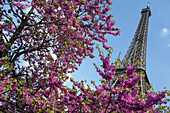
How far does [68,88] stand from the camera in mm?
8172

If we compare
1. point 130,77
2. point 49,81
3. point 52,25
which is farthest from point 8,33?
point 130,77

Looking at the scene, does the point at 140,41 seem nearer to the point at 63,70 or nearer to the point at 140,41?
the point at 140,41

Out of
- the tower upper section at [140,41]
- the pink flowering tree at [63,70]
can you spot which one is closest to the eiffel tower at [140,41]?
the tower upper section at [140,41]

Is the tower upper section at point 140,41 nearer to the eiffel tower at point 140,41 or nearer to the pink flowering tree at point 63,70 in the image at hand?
the eiffel tower at point 140,41

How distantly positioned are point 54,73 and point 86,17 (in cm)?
323

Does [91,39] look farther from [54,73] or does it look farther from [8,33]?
[8,33]

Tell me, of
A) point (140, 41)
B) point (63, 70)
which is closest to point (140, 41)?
point (140, 41)

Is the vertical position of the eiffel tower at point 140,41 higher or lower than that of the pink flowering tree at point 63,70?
higher

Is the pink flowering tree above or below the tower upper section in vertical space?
below

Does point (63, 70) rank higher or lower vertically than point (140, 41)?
lower

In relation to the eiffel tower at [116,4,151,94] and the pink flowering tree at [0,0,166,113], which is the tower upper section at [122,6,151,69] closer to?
the eiffel tower at [116,4,151,94]

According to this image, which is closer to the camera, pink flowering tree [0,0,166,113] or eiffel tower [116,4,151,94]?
pink flowering tree [0,0,166,113]

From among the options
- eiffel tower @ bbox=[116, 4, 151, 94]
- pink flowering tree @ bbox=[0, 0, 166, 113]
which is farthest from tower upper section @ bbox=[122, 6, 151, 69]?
pink flowering tree @ bbox=[0, 0, 166, 113]

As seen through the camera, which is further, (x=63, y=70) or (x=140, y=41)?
(x=140, y=41)
